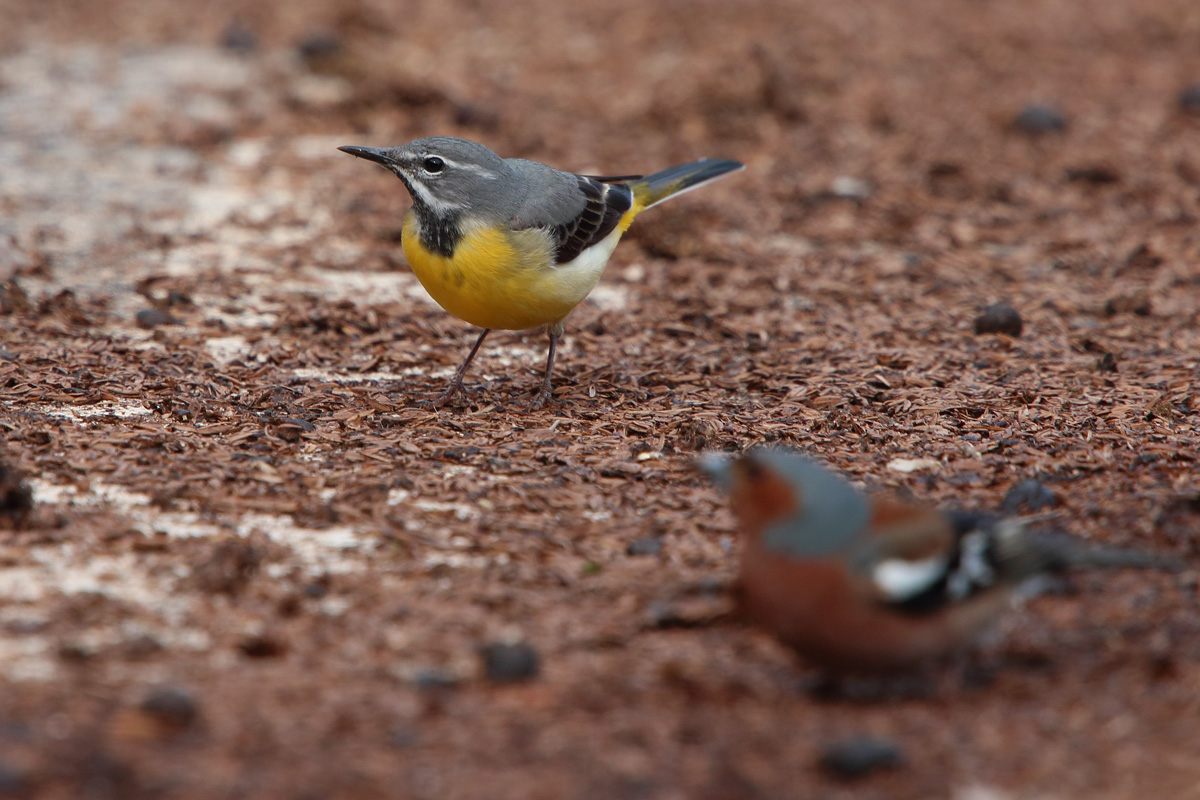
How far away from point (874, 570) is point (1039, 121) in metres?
8.53

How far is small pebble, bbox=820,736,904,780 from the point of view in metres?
3.89

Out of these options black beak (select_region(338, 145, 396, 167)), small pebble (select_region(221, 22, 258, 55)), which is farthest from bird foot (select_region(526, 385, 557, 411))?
small pebble (select_region(221, 22, 258, 55))

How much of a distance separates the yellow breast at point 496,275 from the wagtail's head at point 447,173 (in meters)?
0.16

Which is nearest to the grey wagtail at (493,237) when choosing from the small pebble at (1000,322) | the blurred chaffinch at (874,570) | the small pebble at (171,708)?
the small pebble at (1000,322)

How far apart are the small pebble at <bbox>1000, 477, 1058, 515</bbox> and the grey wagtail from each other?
2.70 m

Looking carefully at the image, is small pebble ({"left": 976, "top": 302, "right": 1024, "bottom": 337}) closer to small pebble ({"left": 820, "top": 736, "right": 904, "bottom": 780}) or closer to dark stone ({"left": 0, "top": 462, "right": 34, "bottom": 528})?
small pebble ({"left": 820, "top": 736, "right": 904, "bottom": 780})

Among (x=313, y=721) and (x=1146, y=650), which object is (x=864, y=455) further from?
(x=313, y=721)

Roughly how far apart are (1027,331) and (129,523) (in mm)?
5642

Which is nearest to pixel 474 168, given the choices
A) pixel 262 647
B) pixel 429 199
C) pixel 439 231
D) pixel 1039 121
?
pixel 429 199

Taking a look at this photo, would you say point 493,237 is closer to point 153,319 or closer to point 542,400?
point 542,400

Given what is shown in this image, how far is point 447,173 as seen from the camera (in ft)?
23.4

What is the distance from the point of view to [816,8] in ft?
46.5

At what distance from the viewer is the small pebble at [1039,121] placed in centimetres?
1159

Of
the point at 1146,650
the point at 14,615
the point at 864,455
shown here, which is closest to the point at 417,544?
the point at 14,615
